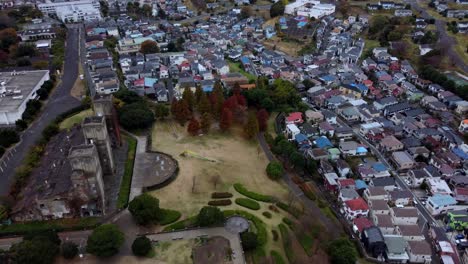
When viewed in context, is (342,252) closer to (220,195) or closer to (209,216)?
(209,216)

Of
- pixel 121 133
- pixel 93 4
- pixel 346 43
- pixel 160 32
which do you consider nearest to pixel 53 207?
pixel 121 133

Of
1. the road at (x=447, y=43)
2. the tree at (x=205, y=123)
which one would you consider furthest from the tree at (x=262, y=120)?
the road at (x=447, y=43)

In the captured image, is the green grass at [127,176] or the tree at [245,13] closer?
the green grass at [127,176]

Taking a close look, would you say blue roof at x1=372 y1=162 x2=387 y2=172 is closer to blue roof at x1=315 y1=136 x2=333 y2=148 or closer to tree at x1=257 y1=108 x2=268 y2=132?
blue roof at x1=315 y1=136 x2=333 y2=148

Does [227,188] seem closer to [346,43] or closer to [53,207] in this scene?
[53,207]

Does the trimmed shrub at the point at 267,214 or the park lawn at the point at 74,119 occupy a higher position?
the park lawn at the point at 74,119

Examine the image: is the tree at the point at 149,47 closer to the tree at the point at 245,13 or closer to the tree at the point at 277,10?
the tree at the point at 245,13

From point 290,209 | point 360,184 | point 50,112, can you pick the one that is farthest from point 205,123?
point 50,112
